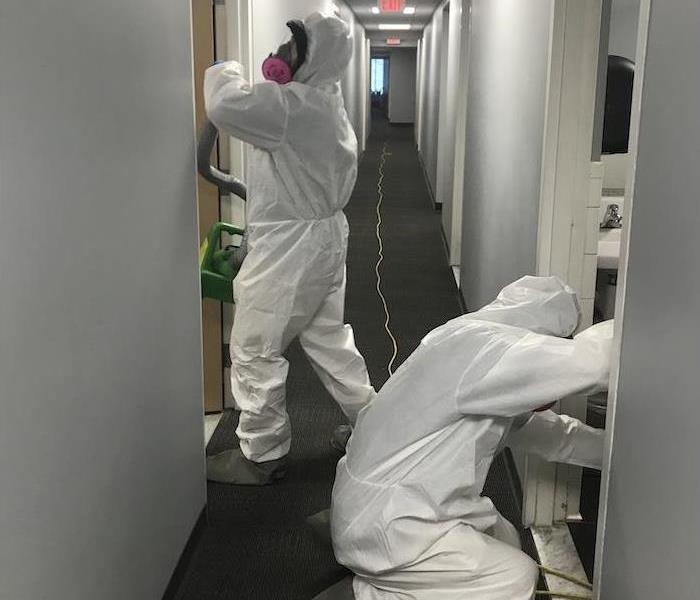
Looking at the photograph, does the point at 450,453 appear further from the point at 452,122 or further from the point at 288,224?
the point at 452,122

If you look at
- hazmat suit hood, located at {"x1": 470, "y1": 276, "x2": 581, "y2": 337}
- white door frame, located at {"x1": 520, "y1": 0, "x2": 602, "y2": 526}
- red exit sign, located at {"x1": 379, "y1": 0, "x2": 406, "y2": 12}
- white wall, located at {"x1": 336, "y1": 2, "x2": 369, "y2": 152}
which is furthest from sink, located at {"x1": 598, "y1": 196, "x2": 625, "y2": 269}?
white wall, located at {"x1": 336, "y1": 2, "x2": 369, "y2": 152}

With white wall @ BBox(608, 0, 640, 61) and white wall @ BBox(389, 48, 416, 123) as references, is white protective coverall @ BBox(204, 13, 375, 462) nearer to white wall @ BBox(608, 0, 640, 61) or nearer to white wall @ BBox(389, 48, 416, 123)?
white wall @ BBox(608, 0, 640, 61)

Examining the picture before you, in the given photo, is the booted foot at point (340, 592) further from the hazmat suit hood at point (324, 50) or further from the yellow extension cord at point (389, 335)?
the hazmat suit hood at point (324, 50)

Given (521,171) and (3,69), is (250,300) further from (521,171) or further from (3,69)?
(3,69)

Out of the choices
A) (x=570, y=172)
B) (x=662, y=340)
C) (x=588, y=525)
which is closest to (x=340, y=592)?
(x=588, y=525)

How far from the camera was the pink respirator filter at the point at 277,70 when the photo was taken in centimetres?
262

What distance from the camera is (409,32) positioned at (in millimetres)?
14578

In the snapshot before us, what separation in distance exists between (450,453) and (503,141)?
178 centimetres

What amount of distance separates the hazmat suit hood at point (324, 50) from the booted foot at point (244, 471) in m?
1.28

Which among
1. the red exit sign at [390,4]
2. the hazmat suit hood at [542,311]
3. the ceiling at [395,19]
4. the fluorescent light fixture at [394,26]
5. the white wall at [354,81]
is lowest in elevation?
the hazmat suit hood at [542,311]

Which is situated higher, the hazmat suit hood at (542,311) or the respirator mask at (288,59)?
the respirator mask at (288,59)

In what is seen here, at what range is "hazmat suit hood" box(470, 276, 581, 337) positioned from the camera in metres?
1.79

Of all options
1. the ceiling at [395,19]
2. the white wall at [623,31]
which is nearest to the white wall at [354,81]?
the ceiling at [395,19]

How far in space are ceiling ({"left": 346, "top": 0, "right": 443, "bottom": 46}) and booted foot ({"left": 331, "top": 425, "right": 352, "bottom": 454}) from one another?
262 inches
